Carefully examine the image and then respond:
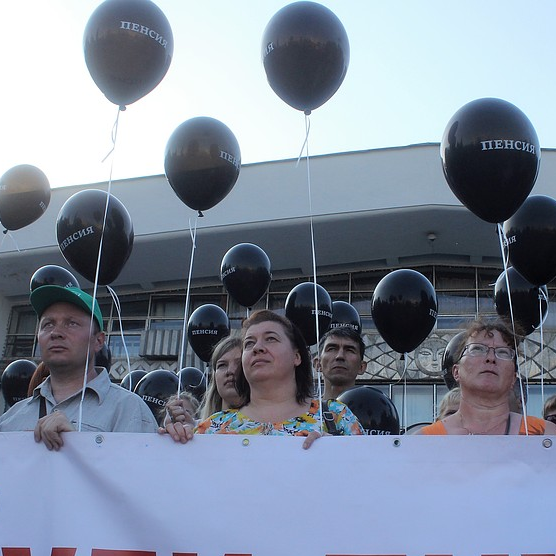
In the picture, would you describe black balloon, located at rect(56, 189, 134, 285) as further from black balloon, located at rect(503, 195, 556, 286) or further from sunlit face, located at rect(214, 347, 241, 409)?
black balloon, located at rect(503, 195, 556, 286)

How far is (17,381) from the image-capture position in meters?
8.10

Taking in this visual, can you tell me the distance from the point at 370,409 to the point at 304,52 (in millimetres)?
2146

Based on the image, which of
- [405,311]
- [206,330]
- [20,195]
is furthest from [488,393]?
[20,195]

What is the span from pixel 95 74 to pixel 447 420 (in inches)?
106

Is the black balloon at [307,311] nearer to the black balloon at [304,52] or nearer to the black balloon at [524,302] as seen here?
the black balloon at [524,302]

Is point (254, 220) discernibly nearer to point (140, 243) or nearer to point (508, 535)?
point (140, 243)

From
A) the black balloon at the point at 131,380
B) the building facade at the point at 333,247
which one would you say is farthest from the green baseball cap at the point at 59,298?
the building facade at the point at 333,247

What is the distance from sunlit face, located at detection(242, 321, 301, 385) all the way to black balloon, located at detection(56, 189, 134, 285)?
2.21 metres

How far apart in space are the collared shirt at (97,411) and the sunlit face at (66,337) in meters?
0.12

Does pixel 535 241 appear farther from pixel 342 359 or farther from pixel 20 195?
pixel 20 195

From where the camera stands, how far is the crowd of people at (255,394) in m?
2.64

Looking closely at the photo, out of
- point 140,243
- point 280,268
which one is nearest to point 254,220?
point 280,268

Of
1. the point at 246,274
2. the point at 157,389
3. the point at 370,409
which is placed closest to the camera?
the point at 370,409

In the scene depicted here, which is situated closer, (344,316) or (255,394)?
(255,394)
